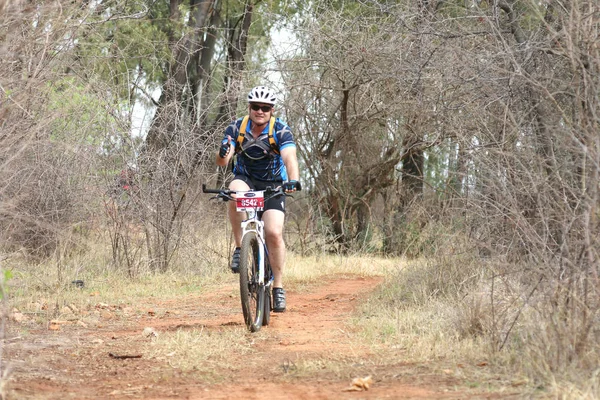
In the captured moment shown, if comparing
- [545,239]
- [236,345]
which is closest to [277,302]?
[236,345]

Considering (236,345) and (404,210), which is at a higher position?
(404,210)

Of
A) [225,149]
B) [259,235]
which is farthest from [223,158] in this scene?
[259,235]

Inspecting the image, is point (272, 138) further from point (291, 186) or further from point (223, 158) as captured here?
point (291, 186)

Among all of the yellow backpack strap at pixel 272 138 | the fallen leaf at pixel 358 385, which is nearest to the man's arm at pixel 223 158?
the yellow backpack strap at pixel 272 138

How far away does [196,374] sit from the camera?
5.86 m

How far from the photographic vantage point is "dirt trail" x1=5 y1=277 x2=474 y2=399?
526cm

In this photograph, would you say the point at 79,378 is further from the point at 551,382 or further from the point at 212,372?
the point at 551,382

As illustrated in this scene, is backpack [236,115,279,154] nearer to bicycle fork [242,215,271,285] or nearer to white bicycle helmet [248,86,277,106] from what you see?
white bicycle helmet [248,86,277,106]

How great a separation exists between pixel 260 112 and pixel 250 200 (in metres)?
0.79

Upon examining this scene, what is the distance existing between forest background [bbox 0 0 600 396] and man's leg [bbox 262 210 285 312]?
1168 millimetres

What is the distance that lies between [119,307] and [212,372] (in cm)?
382

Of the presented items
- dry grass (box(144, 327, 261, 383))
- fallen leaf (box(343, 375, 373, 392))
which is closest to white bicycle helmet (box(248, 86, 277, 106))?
dry grass (box(144, 327, 261, 383))

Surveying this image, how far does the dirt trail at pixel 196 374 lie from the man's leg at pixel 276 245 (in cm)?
23

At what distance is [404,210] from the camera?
15.6m
